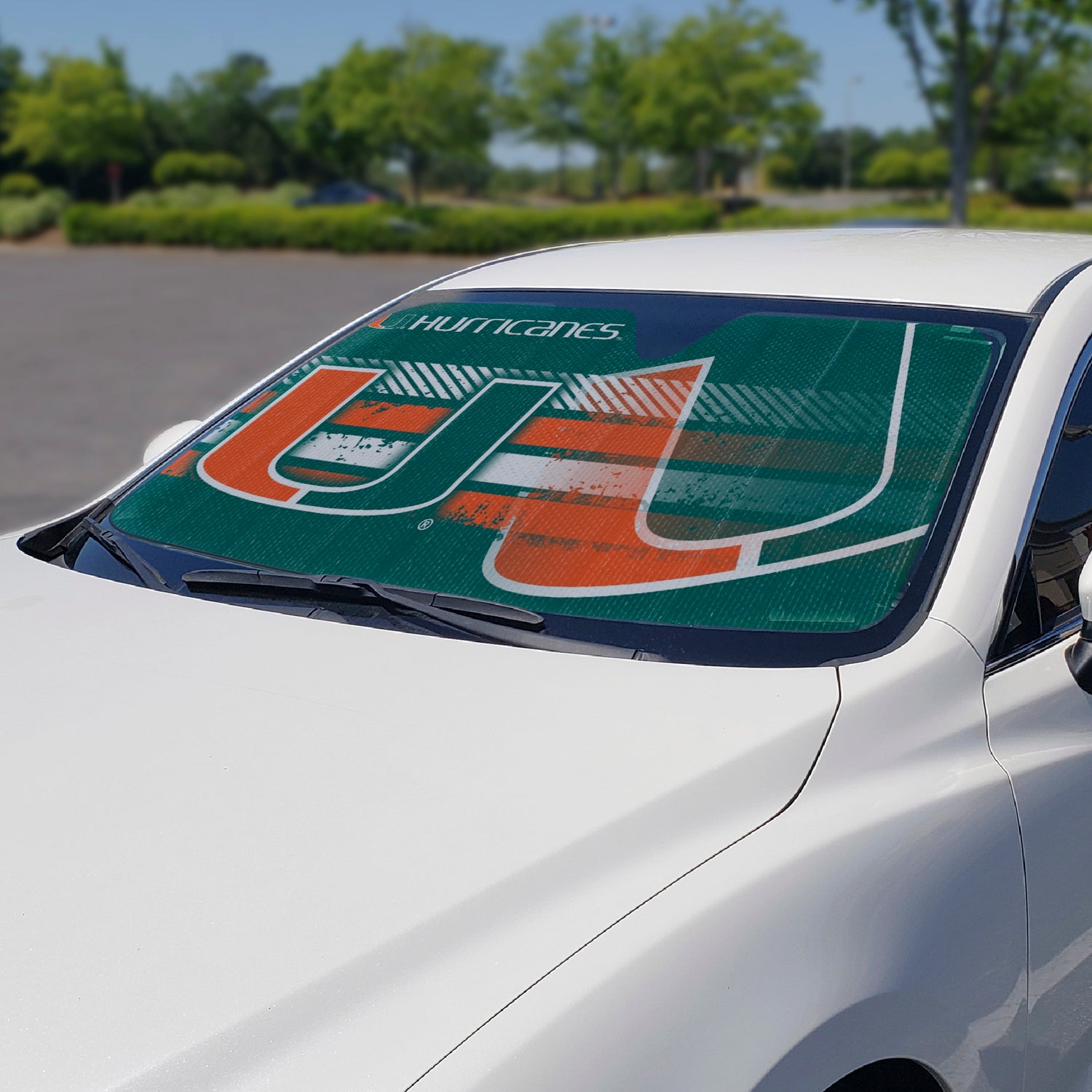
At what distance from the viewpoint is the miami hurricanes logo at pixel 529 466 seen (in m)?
2.17

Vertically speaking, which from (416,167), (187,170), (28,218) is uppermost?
(187,170)

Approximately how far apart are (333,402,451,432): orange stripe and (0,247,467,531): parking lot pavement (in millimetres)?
5207

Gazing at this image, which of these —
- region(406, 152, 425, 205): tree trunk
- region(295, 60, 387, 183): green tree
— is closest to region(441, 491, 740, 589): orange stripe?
region(406, 152, 425, 205): tree trunk

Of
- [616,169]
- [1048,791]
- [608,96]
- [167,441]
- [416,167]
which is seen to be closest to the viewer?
[1048,791]

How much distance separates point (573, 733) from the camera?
176 centimetres

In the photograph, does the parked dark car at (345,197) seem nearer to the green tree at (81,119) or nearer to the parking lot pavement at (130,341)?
the parking lot pavement at (130,341)

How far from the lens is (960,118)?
81.8 ft

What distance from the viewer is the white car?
1.41m

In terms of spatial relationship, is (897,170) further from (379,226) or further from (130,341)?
(130,341)

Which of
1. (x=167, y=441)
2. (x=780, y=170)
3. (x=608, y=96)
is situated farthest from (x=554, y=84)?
(x=167, y=441)

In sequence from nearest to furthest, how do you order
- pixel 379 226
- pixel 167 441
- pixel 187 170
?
pixel 167 441, pixel 379 226, pixel 187 170

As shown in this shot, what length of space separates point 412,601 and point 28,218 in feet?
140

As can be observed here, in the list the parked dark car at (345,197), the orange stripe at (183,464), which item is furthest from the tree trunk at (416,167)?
the orange stripe at (183,464)

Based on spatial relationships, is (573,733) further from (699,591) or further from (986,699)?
(986,699)
